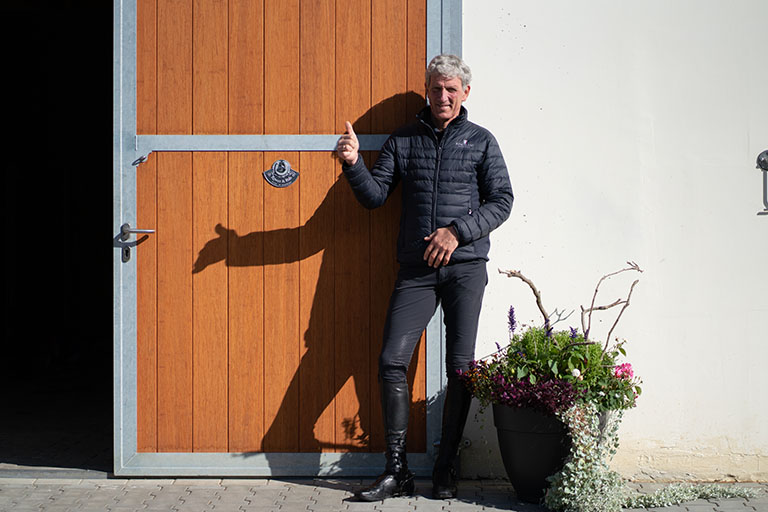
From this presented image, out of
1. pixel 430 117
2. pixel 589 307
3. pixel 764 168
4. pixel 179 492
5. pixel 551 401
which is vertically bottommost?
pixel 179 492

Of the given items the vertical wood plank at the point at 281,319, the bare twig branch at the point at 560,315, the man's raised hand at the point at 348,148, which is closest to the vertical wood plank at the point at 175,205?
the vertical wood plank at the point at 281,319

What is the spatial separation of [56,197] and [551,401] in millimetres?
7918

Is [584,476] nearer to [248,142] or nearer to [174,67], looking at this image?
→ [248,142]

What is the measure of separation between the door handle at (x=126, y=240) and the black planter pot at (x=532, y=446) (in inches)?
73.1

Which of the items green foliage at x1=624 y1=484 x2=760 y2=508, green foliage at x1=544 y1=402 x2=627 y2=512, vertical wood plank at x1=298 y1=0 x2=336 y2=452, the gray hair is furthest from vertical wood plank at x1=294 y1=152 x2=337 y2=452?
green foliage at x1=624 y1=484 x2=760 y2=508

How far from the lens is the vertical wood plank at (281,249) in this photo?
13.1 ft

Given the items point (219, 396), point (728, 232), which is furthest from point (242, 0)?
point (728, 232)

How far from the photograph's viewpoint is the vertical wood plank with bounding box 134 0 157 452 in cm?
403

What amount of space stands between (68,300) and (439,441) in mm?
6745

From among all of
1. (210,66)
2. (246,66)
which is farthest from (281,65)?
(210,66)

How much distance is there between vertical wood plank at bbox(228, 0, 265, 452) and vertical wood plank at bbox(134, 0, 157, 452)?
374 mm

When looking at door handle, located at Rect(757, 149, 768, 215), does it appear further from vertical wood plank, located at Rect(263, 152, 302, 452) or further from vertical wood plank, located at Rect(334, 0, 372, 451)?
vertical wood plank, located at Rect(263, 152, 302, 452)

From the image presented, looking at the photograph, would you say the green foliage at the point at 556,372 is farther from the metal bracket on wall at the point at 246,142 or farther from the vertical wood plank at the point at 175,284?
the vertical wood plank at the point at 175,284

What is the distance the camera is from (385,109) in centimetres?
401
